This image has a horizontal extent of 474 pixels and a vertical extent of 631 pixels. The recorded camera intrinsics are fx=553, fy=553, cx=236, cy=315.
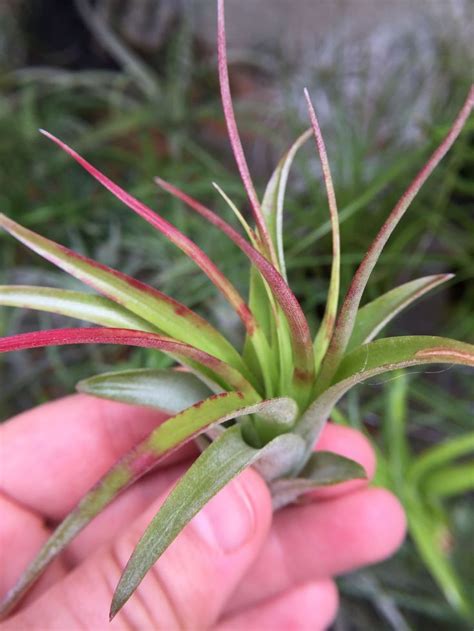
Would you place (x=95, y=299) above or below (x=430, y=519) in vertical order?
above

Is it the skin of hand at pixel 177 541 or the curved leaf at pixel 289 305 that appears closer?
the curved leaf at pixel 289 305

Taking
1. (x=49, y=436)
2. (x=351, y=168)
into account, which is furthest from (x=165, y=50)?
(x=49, y=436)

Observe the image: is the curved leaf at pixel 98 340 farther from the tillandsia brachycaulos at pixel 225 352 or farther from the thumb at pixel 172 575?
the thumb at pixel 172 575

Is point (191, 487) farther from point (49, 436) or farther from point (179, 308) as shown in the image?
point (49, 436)

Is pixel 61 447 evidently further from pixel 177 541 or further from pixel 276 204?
pixel 276 204

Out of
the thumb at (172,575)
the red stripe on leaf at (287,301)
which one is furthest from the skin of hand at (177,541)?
the red stripe on leaf at (287,301)
